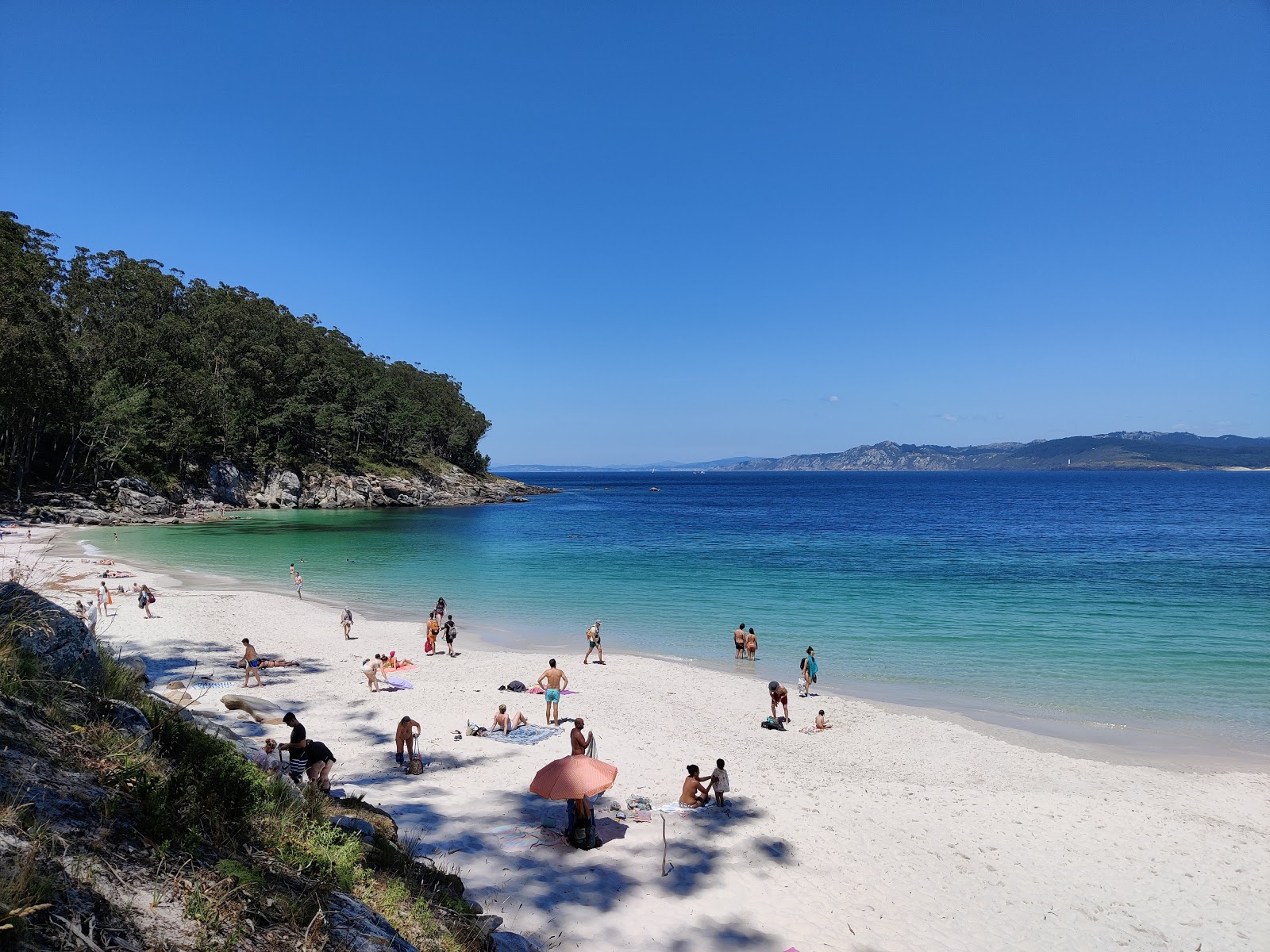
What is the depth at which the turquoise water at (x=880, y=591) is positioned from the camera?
1895cm

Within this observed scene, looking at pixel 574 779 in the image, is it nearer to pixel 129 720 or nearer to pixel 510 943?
pixel 510 943

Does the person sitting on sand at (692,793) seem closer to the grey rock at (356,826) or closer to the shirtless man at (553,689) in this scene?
the shirtless man at (553,689)

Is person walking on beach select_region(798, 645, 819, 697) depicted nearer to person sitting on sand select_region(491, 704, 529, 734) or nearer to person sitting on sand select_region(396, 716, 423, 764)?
person sitting on sand select_region(491, 704, 529, 734)

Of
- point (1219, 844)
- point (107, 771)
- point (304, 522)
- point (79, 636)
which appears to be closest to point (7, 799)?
point (107, 771)

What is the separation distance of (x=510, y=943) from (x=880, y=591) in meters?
29.9

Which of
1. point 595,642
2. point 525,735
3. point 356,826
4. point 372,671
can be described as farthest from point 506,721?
point 356,826

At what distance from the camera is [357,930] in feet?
13.8

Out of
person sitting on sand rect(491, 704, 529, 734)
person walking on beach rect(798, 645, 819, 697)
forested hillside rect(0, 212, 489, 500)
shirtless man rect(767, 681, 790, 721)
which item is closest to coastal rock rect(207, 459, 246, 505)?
forested hillside rect(0, 212, 489, 500)

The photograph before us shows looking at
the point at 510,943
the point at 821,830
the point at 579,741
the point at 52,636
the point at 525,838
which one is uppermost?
the point at 52,636

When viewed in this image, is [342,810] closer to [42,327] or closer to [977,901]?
[977,901]

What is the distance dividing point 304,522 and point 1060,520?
82119 millimetres

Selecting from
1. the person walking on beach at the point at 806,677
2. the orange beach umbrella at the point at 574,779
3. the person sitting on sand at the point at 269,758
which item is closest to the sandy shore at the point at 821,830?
the person walking on beach at the point at 806,677

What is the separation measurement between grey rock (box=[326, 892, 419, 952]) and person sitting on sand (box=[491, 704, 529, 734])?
9.61 metres

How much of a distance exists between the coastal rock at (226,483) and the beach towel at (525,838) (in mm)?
73646
